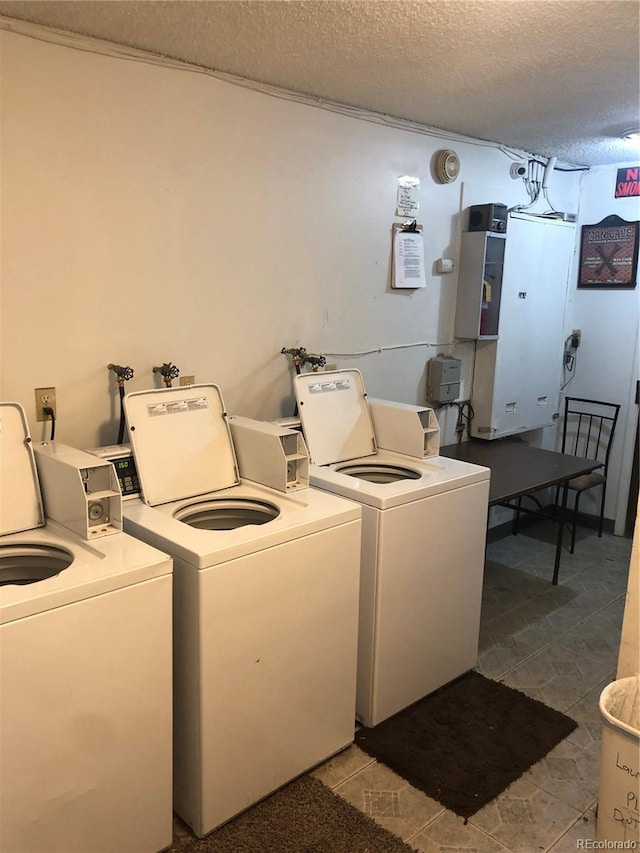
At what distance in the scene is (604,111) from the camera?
3.04 m

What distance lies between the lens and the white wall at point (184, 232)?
7.32 feet

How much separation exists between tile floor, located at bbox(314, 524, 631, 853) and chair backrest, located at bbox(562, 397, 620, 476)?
576mm

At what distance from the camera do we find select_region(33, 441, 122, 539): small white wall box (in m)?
1.94

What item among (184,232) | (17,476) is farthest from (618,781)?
(184,232)

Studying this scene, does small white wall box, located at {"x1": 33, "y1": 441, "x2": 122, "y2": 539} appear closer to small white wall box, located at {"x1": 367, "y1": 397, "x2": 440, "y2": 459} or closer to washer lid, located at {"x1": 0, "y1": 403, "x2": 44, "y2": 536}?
washer lid, located at {"x1": 0, "y1": 403, "x2": 44, "y2": 536}

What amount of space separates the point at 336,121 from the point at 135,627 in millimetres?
2356

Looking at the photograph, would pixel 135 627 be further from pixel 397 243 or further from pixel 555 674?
pixel 397 243

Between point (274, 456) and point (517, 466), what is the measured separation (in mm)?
1649

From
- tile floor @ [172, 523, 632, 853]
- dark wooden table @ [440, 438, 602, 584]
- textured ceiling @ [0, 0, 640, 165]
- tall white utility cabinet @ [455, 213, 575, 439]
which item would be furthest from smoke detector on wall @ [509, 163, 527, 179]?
tile floor @ [172, 523, 632, 853]

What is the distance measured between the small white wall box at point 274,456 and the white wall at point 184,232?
0.36 meters

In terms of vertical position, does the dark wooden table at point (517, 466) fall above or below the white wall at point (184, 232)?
below

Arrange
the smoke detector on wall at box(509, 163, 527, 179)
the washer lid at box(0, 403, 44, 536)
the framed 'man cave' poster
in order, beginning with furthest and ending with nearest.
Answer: the framed 'man cave' poster, the smoke detector on wall at box(509, 163, 527, 179), the washer lid at box(0, 403, 44, 536)

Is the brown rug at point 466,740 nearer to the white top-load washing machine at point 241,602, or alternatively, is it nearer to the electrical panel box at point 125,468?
the white top-load washing machine at point 241,602

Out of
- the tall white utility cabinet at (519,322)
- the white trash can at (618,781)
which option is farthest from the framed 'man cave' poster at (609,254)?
the white trash can at (618,781)
